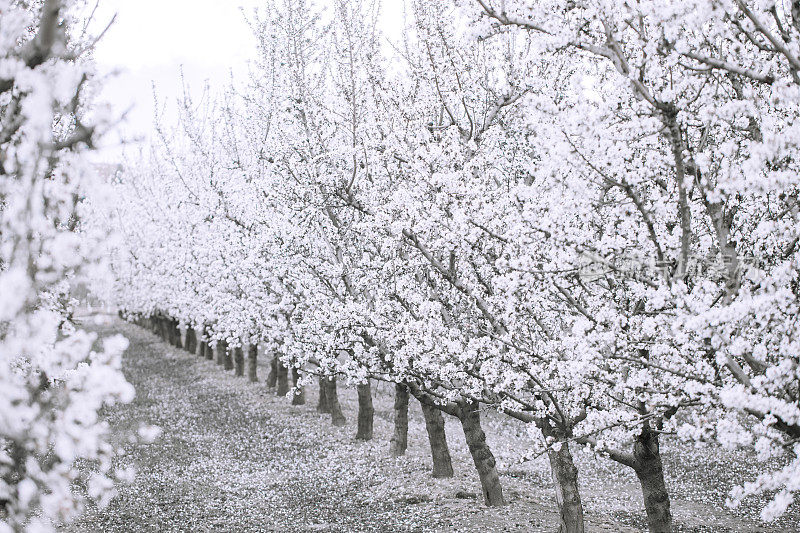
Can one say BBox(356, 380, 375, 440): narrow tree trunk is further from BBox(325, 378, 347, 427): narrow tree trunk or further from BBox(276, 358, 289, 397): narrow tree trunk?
BBox(276, 358, 289, 397): narrow tree trunk

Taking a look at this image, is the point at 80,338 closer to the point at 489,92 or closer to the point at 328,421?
the point at 489,92

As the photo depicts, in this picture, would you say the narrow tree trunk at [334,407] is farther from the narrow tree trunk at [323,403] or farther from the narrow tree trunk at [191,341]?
the narrow tree trunk at [191,341]

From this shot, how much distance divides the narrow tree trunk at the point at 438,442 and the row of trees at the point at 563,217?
8.07 ft

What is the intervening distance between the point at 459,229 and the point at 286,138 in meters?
7.66

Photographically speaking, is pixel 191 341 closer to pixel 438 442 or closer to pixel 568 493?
pixel 438 442

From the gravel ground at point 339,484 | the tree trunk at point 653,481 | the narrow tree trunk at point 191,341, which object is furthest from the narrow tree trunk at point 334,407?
the narrow tree trunk at point 191,341

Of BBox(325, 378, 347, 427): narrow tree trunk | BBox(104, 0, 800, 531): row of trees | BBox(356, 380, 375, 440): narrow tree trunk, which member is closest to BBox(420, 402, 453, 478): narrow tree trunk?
BBox(104, 0, 800, 531): row of trees

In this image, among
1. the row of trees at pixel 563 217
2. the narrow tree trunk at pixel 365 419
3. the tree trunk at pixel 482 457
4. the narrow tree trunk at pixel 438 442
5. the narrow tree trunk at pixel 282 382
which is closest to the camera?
the row of trees at pixel 563 217

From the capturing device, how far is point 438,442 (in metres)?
17.1

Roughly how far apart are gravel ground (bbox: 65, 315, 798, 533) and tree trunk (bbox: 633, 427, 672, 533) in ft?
6.81

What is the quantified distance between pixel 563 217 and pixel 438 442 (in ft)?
34.4

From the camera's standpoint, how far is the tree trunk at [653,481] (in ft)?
32.1

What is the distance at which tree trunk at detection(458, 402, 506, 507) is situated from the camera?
13805 millimetres

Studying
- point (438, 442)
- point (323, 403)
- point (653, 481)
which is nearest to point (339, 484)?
point (438, 442)
